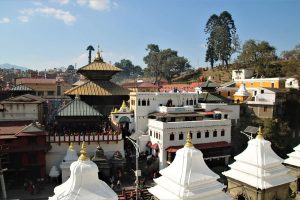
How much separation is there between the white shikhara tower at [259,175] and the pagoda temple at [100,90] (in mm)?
26163

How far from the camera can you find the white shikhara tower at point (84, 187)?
36.6 feet

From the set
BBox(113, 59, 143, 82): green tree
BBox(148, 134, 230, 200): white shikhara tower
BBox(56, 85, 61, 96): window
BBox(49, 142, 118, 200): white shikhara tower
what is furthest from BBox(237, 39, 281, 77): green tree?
BBox(113, 59, 143, 82): green tree

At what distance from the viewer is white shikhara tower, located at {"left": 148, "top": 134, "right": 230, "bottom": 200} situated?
42.1 ft

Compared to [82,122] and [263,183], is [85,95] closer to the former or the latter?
[82,122]

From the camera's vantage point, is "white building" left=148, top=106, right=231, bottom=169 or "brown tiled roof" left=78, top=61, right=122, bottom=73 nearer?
"white building" left=148, top=106, right=231, bottom=169

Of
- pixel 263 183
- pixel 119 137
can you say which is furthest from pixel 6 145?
pixel 263 183

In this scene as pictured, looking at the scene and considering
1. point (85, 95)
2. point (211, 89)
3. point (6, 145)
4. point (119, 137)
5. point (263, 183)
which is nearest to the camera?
point (263, 183)

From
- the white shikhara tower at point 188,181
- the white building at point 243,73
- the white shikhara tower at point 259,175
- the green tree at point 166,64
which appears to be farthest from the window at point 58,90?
the white shikhara tower at point 188,181

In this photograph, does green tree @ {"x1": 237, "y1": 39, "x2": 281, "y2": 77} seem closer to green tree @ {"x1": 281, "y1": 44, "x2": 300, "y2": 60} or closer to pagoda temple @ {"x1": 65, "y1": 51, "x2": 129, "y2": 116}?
green tree @ {"x1": 281, "y1": 44, "x2": 300, "y2": 60}

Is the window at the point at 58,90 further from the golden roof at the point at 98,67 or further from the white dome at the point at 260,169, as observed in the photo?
the white dome at the point at 260,169

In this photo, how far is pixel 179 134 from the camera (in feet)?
110

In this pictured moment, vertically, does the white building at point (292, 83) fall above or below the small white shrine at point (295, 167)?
above

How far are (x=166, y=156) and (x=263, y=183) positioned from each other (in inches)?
722

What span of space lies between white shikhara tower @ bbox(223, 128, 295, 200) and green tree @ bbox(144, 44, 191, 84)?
73.5m
